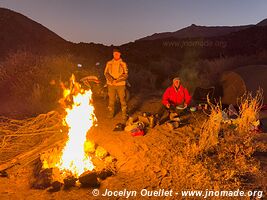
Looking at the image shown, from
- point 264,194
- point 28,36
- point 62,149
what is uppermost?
point 28,36

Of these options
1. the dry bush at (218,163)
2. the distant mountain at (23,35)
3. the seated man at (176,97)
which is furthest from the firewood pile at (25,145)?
the distant mountain at (23,35)

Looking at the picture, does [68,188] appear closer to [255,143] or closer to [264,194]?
[264,194]

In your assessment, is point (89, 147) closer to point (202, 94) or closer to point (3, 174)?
point (3, 174)

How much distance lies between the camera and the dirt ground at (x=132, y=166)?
226 inches

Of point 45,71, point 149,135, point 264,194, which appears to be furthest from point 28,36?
point 264,194

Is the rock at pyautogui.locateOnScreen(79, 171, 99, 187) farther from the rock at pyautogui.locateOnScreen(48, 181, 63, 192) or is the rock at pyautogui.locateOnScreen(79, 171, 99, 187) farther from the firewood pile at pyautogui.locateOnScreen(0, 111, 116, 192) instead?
the rock at pyautogui.locateOnScreen(48, 181, 63, 192)

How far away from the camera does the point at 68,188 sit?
5863 mm

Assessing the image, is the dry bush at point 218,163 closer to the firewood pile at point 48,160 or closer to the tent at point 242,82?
the firewood pile at point 48,160

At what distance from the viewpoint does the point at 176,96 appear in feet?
31.9

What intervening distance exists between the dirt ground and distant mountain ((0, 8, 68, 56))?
34181 millimetres

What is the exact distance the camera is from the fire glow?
643 cm

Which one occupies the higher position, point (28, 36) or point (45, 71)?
point (28, 36)

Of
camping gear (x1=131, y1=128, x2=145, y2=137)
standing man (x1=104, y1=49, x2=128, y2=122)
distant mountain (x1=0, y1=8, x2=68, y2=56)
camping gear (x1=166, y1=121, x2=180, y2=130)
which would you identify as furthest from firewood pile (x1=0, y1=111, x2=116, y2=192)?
distant mountain (x1=0, y1=8, x2=68, y2=56)

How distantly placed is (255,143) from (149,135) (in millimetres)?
2370
